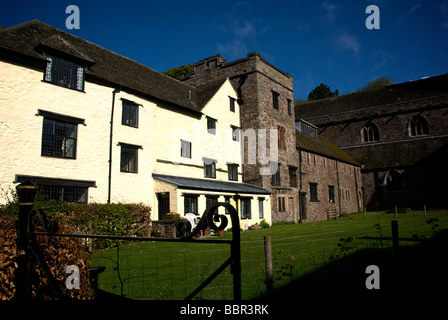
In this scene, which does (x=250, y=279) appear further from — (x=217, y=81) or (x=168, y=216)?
(x=217, y=81)

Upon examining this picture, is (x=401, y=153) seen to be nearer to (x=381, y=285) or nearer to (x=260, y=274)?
(x=260, y=274)

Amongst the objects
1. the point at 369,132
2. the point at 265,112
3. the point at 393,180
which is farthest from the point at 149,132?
the point at 369,132

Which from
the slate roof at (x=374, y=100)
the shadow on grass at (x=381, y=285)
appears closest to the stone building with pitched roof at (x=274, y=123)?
the slate roof at (x=374, y=100)

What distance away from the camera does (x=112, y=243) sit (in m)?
15.2

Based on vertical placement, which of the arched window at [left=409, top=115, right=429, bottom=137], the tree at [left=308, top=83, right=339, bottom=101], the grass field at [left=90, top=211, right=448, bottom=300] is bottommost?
the grass field at [left=90, top=211, right=448, bottom=300]

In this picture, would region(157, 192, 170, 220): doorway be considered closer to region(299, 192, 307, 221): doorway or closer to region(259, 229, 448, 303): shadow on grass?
region(259, 229, 448, 303): shadow on grass

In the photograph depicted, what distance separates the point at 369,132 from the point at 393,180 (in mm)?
9898

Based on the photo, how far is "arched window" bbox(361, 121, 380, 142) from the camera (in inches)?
2016

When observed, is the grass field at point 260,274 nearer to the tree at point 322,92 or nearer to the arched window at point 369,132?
the arched window at point 369,132

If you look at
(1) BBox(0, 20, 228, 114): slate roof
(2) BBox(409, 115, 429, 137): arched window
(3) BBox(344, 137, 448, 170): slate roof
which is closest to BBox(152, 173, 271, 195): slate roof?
(1) BBox(0, 20, 228, 114): slate roof

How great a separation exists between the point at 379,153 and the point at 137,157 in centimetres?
4098

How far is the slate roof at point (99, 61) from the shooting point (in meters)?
15.9

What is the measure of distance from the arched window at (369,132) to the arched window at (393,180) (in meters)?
7.90

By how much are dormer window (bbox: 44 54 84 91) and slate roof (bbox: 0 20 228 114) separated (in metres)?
0.45
